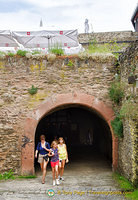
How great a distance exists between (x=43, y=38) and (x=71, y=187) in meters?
5.72

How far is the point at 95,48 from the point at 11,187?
177 inches

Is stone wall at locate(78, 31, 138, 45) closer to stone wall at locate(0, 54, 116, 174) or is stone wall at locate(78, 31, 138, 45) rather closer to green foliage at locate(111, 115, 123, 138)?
stone wall at locate(0, 54, 116, 174)

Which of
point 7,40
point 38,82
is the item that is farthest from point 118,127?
point 7,40

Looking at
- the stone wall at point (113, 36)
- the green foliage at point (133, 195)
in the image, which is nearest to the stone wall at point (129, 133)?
the green foliage at point (133, 195)

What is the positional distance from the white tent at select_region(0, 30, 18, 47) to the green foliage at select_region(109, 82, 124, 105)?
→ 4073 millimetres

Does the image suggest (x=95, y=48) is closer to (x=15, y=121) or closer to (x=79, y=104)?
(x=79, y=104)

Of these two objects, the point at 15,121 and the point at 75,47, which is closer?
A: the point at 15,121

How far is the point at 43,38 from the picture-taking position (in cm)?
931

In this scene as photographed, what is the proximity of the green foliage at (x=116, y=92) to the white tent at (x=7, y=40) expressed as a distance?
4.07m

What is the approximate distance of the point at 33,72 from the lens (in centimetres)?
699

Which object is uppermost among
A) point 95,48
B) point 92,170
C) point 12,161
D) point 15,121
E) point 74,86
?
point 95,48

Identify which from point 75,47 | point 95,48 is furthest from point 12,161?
Result: point 75,47

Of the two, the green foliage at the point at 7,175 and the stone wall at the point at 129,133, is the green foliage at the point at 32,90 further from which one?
the stone wall at the point at 129,133

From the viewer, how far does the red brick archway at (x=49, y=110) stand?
6.66 metres
